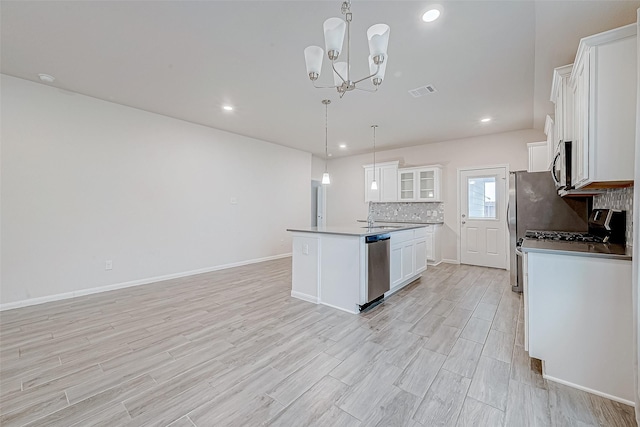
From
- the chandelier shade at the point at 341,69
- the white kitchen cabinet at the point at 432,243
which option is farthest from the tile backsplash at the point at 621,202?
the white kitchen cabinet at the point at 432,243

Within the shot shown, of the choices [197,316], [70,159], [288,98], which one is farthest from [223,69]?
[197,316]

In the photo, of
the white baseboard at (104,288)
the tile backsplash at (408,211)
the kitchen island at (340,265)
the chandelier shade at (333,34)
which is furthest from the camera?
the tile backsplash at (408,211)

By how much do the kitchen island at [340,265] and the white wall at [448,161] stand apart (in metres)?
2.40

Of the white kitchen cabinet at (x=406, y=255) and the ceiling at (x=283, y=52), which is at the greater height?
the ceiling at (x=283, y=52)

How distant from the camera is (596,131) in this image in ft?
5.69

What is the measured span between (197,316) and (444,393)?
2.49m

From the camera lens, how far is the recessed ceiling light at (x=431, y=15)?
6.69 feet

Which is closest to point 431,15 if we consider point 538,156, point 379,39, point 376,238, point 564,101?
point 379,39

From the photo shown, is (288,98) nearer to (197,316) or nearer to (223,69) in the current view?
(223,69)

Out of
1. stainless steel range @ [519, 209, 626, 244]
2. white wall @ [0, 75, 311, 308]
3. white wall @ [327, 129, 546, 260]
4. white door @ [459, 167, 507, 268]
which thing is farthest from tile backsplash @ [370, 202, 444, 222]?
white wall @ [0, 75, 311, 308]

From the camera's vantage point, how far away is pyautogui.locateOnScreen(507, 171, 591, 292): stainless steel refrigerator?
3.29m

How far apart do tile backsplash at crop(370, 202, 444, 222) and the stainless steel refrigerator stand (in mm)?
2128

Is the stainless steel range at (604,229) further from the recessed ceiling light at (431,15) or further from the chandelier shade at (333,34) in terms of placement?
the chandelier shade at (333,34)

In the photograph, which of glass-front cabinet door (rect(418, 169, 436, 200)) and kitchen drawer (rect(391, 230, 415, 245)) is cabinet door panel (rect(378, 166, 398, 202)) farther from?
kitchen drawer (rect(391, 230, 415, 245))
